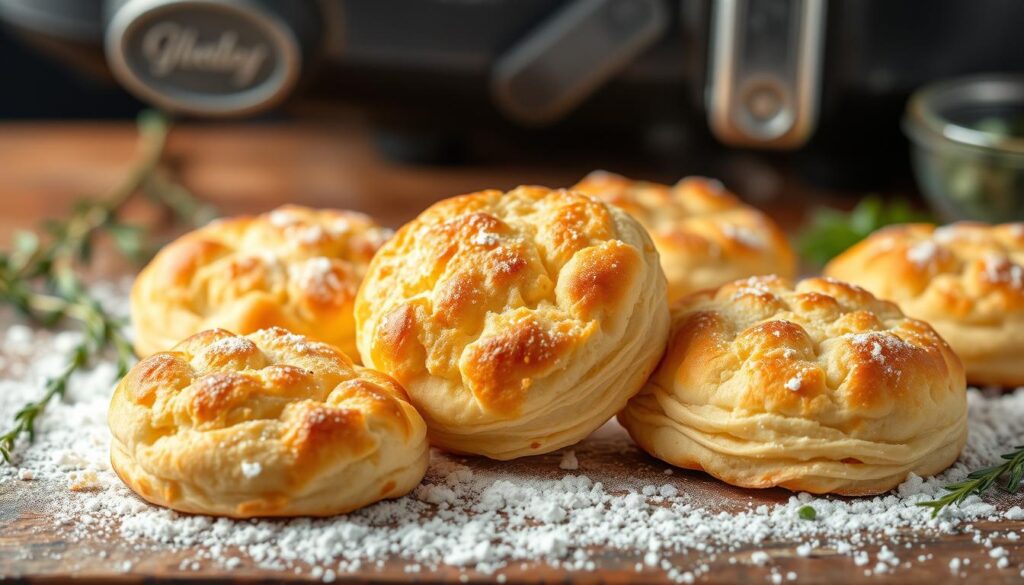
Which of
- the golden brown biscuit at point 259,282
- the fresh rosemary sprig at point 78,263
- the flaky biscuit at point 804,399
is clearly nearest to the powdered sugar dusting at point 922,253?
the flaky biscuit at point 804,399

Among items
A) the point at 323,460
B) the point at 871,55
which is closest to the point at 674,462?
the point at 323,460

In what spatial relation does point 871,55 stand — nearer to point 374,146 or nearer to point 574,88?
point 574,88

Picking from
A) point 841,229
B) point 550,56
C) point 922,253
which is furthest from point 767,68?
point 922,253

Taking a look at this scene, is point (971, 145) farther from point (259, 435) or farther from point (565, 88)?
point (259, 435)

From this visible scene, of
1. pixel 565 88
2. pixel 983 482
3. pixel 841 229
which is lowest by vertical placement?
pixel 841 229

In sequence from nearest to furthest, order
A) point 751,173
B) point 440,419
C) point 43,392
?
1. point 440,419
2. point 43,392
3. point 751,173


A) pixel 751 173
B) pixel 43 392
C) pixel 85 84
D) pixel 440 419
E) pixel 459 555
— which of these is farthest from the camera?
pixel 85 84
